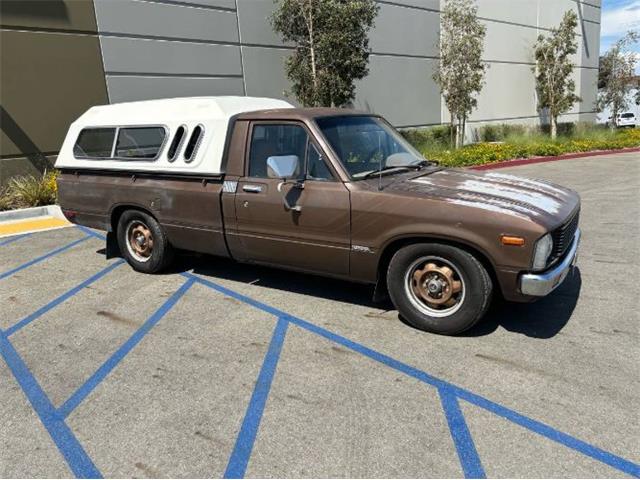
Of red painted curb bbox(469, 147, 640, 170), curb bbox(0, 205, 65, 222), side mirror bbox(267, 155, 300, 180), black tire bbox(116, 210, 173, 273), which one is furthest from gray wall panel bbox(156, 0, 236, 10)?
side mirror bbox(267, 155, 300, 180)

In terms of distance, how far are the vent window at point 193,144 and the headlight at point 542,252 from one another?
341 cm

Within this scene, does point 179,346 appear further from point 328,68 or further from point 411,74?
point 411,74

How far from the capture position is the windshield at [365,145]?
15.0 feet

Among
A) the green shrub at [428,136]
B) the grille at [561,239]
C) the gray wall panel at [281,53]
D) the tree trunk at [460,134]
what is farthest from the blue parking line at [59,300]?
the tree trunk at [460,134]

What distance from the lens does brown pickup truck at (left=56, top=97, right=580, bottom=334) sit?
3.86 meters

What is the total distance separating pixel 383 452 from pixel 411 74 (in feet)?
55.5

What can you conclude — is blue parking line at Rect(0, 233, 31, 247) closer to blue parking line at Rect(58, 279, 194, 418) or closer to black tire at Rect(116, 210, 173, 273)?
black tire at Rect(116, 210, 173, 273)

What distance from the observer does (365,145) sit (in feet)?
15.8

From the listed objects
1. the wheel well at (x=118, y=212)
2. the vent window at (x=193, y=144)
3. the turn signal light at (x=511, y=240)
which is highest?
the vent window at (x=193, y=144)

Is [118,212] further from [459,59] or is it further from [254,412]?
[459,59]

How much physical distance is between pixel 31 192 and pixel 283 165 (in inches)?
319

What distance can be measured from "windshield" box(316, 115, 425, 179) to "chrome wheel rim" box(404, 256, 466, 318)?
98 cm

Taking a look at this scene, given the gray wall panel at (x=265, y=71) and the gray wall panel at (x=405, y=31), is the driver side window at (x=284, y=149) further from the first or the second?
the gray wall panel at (x=405, y=31)

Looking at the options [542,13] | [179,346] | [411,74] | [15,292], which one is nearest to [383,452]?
[179,346]
